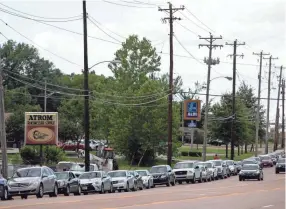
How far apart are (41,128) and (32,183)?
80.6ft

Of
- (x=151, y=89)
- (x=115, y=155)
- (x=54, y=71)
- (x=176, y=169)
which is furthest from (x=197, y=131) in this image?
(x=176, y=169)

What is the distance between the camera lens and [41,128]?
191 feet

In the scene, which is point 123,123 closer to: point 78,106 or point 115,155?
point 115,155

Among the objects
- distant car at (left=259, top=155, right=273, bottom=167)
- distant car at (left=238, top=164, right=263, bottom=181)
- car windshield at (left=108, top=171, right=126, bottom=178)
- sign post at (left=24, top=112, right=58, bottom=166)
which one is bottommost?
distant car at (left=259, top=155, right=273, bottom=167)

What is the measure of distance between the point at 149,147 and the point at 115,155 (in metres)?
11.3

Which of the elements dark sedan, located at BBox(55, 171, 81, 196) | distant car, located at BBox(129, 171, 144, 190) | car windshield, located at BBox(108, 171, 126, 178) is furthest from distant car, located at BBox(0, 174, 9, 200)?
distant car, located at BBox(129, 171, 144, 190)

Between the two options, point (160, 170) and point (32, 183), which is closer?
point (32, 183)

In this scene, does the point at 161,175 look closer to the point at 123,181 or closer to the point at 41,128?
the point at 123,181

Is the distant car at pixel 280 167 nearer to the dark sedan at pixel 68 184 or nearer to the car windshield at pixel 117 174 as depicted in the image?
the car windshield at pixel 117 174

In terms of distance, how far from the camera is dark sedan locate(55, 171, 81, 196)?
125 feet

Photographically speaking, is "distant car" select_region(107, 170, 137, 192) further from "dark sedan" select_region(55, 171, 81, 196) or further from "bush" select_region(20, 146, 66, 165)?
"bush" select_region(20, 146, 66, 165)

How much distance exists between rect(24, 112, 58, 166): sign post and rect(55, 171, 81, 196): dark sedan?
59.4 ft

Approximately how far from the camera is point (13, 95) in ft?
366

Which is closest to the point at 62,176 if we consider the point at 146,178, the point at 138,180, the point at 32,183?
the point at 32,183
